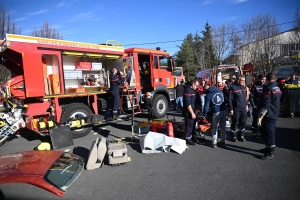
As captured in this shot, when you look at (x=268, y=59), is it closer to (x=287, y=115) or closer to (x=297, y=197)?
(x=287, y=115)

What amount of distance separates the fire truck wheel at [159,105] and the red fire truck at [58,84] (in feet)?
0.24

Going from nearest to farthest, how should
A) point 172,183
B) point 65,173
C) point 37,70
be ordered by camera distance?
point 65,173 → point 172,183 → point 37,70

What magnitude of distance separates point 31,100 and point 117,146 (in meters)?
3.33

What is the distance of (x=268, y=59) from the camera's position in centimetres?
2072

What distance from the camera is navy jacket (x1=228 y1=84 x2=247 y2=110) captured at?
534 cm

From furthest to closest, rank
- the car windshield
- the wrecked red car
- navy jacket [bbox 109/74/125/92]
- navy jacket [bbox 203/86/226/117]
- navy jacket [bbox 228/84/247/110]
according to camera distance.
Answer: navy jacket [bbox 109/74/125/92], navy jacket [bbox 228/84/247/110], navy jacket [bbox 203/86/226/117], the car windshield, the wrecked red car

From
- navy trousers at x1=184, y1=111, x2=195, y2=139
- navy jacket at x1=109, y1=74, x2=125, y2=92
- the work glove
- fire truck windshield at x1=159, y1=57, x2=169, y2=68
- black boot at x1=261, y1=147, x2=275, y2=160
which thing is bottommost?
black boot at x1=261, y1=147, x2=275, y2=160

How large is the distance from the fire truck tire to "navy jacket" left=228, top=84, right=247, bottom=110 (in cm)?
445

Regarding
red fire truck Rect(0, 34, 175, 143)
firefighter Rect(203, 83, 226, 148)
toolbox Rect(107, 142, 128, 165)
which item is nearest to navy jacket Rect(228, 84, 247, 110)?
firefighter Rect(203, 83, 226, 148)

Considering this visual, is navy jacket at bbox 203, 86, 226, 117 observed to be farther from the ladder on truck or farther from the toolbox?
the ladder on truck

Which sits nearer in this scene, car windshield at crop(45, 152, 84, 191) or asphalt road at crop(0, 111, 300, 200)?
car windshield at crop(45, 152, 84, 191)

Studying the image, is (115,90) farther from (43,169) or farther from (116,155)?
(43,169)

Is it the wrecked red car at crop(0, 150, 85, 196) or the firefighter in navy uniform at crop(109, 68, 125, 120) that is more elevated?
A: the firefighter in navy uniform at crop(109, 68, 125, 120)

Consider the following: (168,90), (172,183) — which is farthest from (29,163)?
(168,90)
